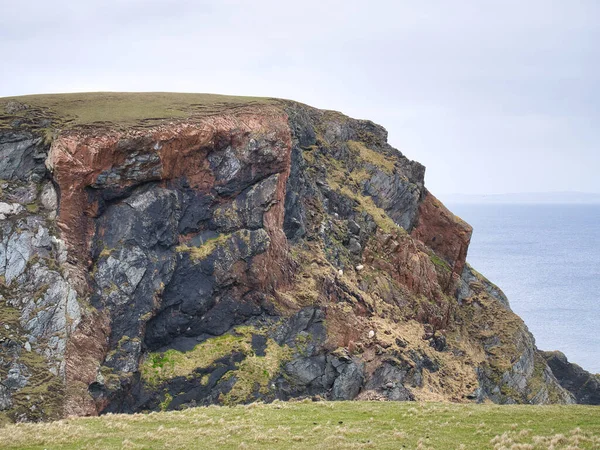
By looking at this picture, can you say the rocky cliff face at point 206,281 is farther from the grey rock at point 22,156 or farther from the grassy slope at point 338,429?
the grassy slope at point 338,429

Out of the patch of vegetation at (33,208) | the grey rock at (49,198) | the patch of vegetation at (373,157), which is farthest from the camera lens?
the patch of vegetation at (373,157)

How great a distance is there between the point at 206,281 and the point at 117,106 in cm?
1453

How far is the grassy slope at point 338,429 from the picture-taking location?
25.0 metres

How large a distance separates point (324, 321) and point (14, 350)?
761 inches

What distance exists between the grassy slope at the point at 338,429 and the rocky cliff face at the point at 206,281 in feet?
32.4

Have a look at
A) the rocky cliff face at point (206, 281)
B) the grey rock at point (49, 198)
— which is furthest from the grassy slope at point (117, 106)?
the grey rock at point (49, 198)

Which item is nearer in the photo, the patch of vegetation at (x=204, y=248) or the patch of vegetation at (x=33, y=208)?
the patch of vegetation at (x=33, y=208)

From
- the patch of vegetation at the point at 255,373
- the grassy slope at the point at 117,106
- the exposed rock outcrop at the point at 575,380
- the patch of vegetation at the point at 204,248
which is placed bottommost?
the exposed rock outcrop at the point at 575,380

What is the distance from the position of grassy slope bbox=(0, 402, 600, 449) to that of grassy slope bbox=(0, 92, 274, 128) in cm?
2244

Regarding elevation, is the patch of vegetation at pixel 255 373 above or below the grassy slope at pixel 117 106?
below

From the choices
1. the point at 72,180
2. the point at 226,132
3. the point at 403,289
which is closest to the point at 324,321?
the point at 403,289

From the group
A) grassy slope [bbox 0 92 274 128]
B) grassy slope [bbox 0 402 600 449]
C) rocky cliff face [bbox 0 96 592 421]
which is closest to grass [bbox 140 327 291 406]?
rocky cliff face [bbox 0 96 592 421]

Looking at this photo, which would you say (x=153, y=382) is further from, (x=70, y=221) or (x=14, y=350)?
(x=70, y=221)

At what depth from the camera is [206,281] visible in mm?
46188
